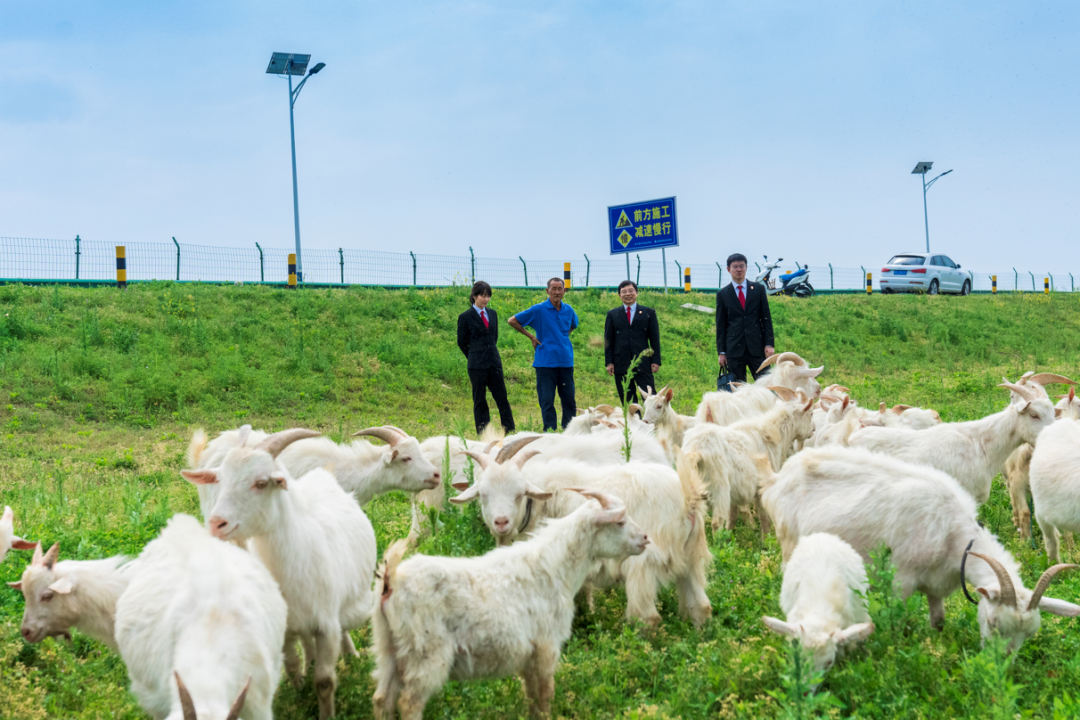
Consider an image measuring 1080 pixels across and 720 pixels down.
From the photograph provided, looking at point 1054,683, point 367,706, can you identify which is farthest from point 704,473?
point 367,706

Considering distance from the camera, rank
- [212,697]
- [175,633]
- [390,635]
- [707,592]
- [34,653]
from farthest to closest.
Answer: [707,592]
[34,653]
[390,635]
[175,633]
[212,697]

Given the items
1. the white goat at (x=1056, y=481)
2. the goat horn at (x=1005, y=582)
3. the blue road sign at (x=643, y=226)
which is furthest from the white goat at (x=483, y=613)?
the blue road sign at (x=643, y=226)

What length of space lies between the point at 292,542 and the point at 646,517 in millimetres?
1925

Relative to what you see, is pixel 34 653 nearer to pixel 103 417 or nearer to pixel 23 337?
pixel 103 417

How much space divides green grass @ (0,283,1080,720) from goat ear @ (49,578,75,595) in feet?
1.64

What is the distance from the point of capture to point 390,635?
11.9 ft

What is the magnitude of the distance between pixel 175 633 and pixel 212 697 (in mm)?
462

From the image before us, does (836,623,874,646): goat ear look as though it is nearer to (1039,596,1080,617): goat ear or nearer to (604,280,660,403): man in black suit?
(1039,596,1080,617): goat ear

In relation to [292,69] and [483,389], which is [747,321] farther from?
[292,69]

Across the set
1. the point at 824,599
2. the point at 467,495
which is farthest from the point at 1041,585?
the point at 467,495

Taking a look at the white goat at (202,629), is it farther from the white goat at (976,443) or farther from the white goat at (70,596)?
the white goat at (976,443)

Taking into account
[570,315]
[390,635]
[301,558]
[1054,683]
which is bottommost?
[1054,683]

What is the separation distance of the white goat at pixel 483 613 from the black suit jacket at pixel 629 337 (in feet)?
18.9

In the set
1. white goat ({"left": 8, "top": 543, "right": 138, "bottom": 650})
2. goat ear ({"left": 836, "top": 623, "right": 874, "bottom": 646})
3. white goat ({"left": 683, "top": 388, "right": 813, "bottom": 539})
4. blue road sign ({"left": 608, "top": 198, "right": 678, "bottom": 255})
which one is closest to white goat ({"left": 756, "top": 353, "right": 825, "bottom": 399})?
white goat ({"left": 683, "top": 388, "right": 813, "bottom": 539})
